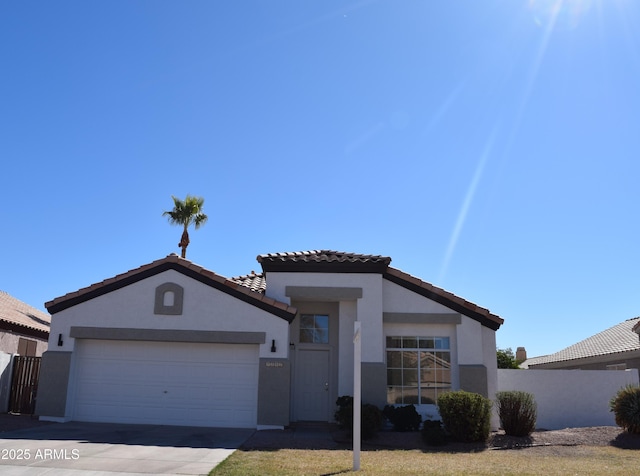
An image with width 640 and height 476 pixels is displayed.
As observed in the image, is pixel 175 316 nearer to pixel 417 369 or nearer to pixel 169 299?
pixel 169 299

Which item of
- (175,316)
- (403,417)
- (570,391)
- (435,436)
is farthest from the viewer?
(570,391)

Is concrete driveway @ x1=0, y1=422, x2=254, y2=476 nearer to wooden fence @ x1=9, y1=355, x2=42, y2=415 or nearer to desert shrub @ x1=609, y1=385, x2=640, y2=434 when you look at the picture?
wooden fence @ x1=9, y1=355, x2=42, y2=415

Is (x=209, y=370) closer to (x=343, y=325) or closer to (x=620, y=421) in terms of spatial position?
(x=343, y=325)

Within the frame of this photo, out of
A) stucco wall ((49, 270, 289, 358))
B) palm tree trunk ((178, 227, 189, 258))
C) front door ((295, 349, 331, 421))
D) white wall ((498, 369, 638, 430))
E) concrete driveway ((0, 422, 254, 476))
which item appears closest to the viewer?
concrete driveway ((0, 422, 254, 476))

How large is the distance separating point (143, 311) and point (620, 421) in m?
13.3

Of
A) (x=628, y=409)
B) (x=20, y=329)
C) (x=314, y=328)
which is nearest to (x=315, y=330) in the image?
(x=314, y=328)

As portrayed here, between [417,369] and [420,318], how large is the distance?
1562 millimetres

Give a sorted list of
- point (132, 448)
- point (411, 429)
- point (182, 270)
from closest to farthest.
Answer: point (132, 448) < point (411, 429) < point (182, 270)

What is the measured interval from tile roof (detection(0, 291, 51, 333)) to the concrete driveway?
10509 mm

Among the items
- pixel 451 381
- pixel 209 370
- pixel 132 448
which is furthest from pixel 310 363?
pixel 132 448

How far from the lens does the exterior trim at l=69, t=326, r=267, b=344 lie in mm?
15695

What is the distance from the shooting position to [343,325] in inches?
678

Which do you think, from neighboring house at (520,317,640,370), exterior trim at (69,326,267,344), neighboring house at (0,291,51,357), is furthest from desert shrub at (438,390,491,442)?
neighboring house at (0,291,51,357)

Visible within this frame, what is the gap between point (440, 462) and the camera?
10.4 m
